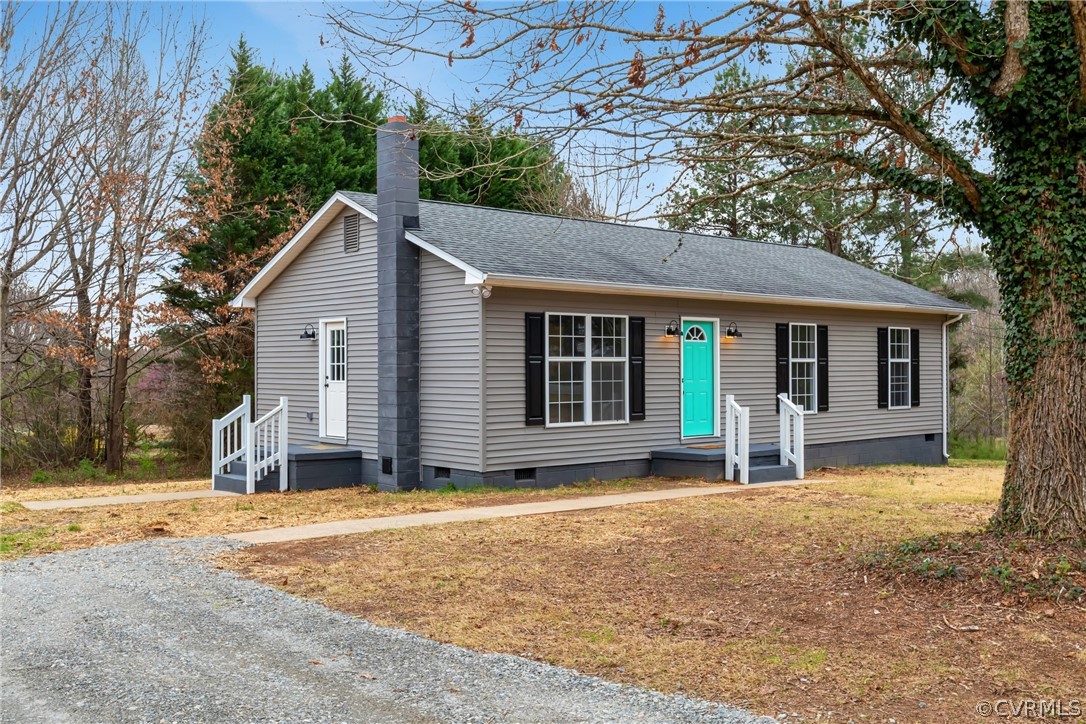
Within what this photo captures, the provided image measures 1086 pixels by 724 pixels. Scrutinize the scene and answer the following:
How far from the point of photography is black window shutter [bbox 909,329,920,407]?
59.8ft

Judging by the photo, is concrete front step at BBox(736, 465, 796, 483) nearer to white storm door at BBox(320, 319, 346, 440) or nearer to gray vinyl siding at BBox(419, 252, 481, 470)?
gray vinyl siding at BBox(419, 252, 481, 470)

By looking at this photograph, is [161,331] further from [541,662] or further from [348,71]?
[541,662]

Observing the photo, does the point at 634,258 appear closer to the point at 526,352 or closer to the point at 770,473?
the point at 526,352

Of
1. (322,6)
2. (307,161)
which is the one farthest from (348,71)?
(322,6)

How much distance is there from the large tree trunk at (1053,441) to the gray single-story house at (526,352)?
6094mm

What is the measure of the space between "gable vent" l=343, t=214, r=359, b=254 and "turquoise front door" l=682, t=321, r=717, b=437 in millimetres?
5220

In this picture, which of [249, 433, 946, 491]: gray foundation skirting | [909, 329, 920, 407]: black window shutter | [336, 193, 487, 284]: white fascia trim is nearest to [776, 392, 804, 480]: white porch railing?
[249, 433, 946, 491]: gray foundation skirting

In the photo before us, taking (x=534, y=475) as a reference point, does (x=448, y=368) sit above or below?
above

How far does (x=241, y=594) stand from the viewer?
6.51 m

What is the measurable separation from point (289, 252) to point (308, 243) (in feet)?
1.12

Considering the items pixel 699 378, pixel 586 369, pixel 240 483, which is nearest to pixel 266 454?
pixel 240 483

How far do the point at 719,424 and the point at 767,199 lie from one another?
13396 mm

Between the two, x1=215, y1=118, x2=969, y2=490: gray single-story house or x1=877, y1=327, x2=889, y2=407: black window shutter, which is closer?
x1=215, y1=118, x2=969, y2=490: gray single-story house

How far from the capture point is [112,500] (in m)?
12.2
